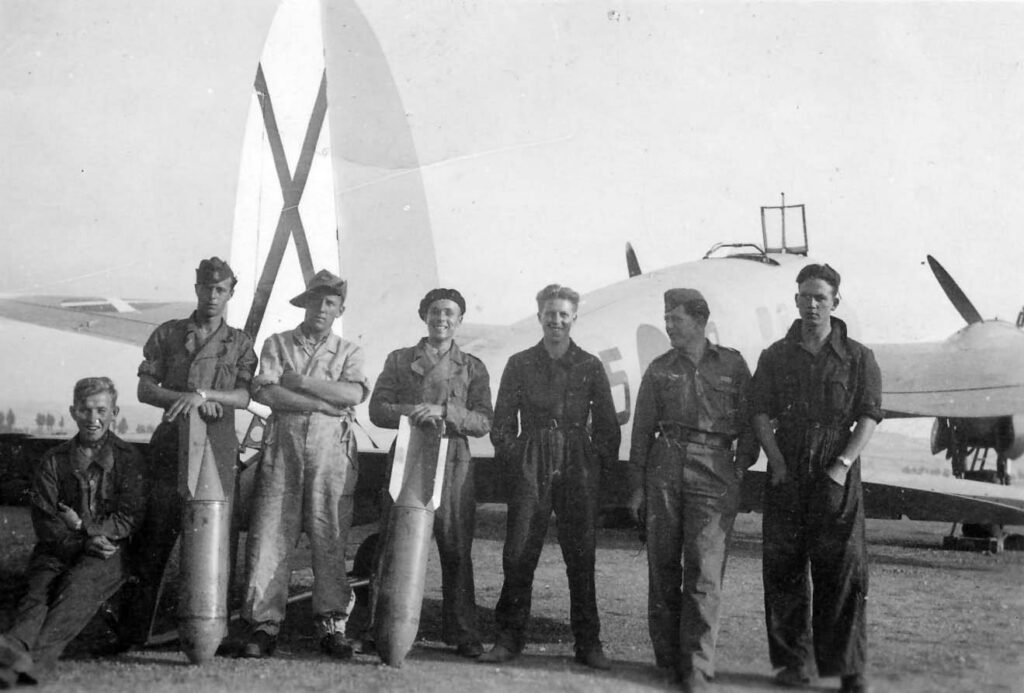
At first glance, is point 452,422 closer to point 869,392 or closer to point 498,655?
point 498,655

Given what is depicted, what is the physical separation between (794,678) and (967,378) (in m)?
8.34

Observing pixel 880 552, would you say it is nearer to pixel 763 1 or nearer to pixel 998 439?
pixel 998 439

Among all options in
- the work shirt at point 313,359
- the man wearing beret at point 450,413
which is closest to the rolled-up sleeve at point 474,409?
the man wearing beret at point 450,413

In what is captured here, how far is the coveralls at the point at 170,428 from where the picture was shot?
425 centimetres

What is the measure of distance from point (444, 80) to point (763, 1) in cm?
281

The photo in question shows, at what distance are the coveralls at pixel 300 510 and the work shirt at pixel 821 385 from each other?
2.10 metres

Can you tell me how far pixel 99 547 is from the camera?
400cm

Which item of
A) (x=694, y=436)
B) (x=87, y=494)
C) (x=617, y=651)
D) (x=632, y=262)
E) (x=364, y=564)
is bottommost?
(x=617, y=651)

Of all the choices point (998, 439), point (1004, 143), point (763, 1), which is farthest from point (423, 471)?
point (998, 439)

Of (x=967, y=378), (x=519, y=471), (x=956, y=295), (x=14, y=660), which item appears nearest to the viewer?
(x=14, y=660)

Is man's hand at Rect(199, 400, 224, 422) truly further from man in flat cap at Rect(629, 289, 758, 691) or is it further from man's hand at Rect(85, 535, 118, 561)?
man in flat cap at Rect(629, 289, 758, 691)

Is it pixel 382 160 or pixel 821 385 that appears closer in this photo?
pixel 821 385

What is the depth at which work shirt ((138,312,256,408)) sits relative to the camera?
427 centimetres

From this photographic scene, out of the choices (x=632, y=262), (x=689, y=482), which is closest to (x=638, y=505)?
(x=689, y=482)
